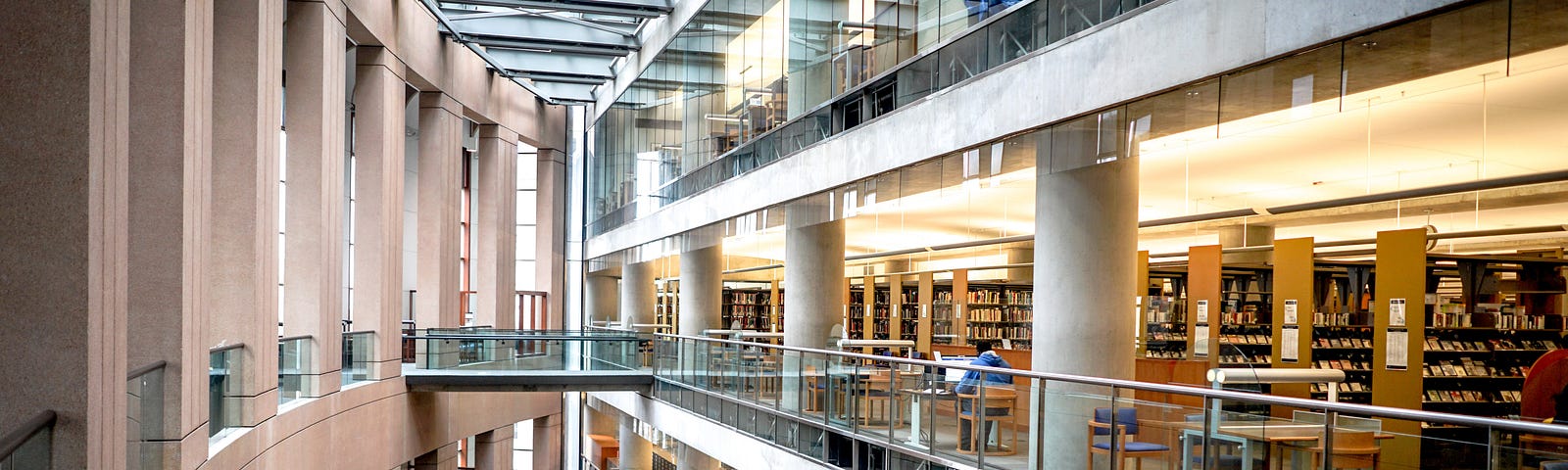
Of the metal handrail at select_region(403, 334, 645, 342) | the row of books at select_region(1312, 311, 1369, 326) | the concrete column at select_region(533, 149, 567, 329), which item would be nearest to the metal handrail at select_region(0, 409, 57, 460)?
the row of books at select_region(1312, 311, 1369, 326)

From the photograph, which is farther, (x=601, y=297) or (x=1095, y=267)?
(x=601, y=297)

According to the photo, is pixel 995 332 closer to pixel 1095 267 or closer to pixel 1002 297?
pixel 1002 297

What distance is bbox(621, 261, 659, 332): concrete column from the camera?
2595 centimetres

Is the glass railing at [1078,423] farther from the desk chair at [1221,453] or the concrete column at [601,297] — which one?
the concrete column at [601,297]

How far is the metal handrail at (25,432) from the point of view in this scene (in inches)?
142

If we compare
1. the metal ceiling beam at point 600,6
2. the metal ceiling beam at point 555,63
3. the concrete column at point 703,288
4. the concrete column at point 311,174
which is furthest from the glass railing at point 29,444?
the metal ceiling beam at point 555,63

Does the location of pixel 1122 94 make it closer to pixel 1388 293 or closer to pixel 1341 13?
pixel 1341 13

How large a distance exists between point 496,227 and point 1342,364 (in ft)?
53.6

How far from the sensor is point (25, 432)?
13.0 ft

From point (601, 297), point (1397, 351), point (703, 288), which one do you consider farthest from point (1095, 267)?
point (601, 297)

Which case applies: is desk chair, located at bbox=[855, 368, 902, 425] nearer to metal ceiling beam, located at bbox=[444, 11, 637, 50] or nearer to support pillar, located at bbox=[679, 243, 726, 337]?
support pillar, located at bbox=[679, 243, 726, 337]

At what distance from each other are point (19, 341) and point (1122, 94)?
5438 millimetres

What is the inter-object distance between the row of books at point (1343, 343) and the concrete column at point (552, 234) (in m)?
19.3

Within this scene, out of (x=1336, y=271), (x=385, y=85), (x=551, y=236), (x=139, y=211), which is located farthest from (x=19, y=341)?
(x=551, y=236)
